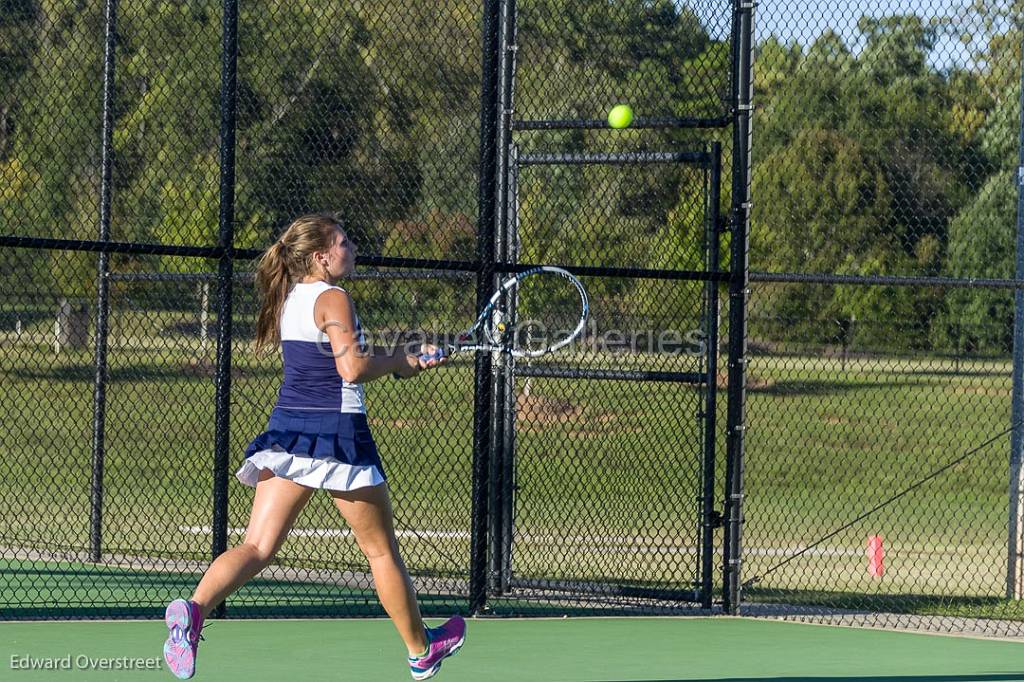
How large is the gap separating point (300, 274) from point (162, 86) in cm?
1016

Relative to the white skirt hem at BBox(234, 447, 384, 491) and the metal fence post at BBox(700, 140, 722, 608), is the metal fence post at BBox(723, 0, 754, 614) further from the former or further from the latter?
the white skirt hem at BBox(234, 447, 384, 491)

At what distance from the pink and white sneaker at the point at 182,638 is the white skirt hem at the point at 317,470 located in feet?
1.75

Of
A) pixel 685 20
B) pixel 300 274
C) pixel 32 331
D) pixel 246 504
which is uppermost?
pixel 685 20

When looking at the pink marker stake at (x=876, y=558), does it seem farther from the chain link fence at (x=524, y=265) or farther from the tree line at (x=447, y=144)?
the tree line at (x=447, y=144)

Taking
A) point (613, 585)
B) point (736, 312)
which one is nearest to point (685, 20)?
point (736, 312)

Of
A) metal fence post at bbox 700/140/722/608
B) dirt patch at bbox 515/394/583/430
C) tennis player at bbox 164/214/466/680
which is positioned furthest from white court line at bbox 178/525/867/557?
tennis player at bbox 164/214/466/680

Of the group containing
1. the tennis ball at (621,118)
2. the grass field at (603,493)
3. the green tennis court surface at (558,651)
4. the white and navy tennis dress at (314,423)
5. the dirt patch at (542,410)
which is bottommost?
the grass field at (603,493)

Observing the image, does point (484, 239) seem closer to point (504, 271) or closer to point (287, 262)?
point (504, 271)

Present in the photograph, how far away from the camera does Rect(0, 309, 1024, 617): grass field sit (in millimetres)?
9375

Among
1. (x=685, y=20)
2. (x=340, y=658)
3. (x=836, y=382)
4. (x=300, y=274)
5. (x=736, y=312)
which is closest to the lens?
(x=300, y=274)

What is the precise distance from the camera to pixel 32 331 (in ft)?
48.8

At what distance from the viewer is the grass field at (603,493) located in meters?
9.38

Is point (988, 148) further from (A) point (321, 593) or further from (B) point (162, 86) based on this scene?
(A) point (321, 593)

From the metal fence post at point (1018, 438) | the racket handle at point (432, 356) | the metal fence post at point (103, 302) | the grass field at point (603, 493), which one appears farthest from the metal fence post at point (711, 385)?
the metal fence post at point (103, 302)
